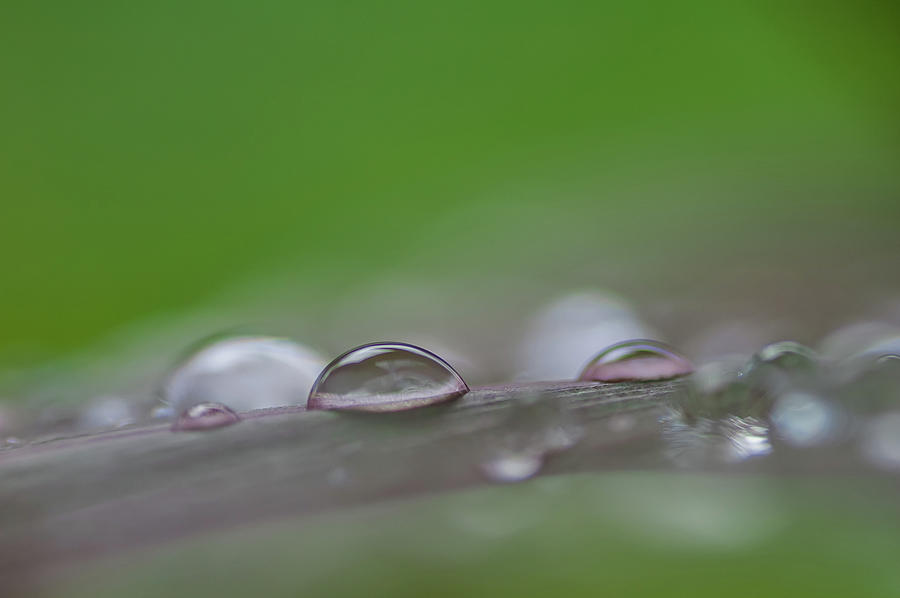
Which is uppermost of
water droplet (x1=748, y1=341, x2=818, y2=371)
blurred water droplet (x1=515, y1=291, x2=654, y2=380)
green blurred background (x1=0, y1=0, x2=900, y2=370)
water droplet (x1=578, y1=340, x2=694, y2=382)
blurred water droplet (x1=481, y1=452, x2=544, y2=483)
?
green blurred background (x1=0, y1=0, x2=900, y2=370)

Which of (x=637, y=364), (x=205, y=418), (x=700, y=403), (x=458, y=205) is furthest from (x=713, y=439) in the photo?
(x=458, y=205)

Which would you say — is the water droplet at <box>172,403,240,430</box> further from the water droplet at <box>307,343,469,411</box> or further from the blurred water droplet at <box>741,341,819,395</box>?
the blurred water droplet at <box>741,341,819,395</box>

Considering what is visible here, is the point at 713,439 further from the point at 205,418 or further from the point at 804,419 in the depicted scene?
the point at 205,418

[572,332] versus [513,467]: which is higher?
[572,332]

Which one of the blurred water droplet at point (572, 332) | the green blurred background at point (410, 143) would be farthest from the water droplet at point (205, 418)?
the green blurred background at point (410, 143)

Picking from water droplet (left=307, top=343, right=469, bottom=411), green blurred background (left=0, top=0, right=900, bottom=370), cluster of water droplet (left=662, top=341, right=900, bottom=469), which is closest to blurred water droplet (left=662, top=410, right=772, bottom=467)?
cluster of water droplet (left=662, top=341, right=900, bottom=469)

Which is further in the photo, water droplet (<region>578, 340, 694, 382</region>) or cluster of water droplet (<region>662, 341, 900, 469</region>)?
water droplet (<region>578, 340, 694, 382</region>)

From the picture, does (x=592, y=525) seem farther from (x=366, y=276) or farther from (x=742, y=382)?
(x=366, y=276)
